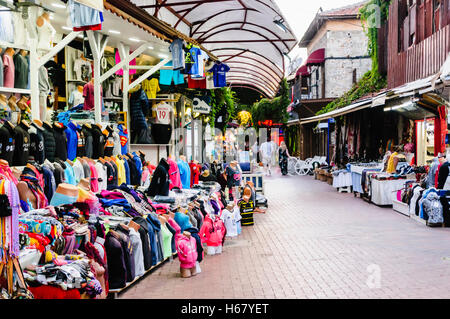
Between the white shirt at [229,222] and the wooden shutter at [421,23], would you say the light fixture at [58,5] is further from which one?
the wooden shutter at [421,23]

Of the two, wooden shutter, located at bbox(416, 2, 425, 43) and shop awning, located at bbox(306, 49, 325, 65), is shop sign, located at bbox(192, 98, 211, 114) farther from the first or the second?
shop awning, located at bbox(306, 49, 325, 65)

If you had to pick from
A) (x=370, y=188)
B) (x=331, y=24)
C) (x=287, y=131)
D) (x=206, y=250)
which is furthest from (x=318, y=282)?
(x=287, y=131)

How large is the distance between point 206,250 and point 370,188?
724 centimetres

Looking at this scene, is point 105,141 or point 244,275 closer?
point 244,275

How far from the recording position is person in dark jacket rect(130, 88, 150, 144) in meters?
10.9

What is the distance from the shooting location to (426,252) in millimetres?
7699

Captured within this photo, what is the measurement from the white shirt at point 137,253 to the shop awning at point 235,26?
21.0 feet

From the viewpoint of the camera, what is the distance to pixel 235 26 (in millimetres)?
16062

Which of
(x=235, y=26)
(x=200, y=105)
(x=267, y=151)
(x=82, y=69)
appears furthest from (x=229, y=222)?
(x=267, y=151)

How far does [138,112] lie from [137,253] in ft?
17.5

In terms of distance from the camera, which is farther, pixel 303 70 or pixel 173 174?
pixel 303 70

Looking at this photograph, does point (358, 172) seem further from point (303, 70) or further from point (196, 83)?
point (303, 70)

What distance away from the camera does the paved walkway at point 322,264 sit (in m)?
5.82

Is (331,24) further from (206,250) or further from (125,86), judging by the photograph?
(206,250)
